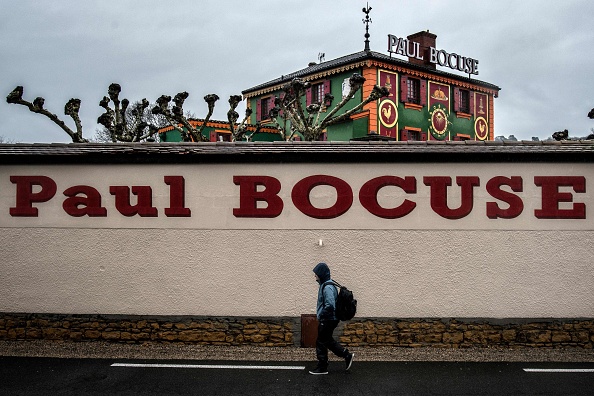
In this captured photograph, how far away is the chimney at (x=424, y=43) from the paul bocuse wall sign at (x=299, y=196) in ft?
79.3

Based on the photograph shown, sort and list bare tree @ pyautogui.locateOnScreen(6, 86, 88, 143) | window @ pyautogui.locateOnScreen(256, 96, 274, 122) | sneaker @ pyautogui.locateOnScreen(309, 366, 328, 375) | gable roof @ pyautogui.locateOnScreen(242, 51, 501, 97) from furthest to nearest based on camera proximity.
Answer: window @ pyautogui.locateOnScreen(256, 96, 274, 122) → gable roof @ pyautogui.locateOnScreen(242, 51, 501, 97) → bare tree @ pyautogui.locateOnScreen(6, 86, 88, 143) → sneaker @ pyautogui.locateOnScreen(309, 366, 328, 375)

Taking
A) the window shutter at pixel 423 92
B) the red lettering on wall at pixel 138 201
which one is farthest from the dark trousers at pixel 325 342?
the window shutter at pixel 423 92

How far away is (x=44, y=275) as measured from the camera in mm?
10094

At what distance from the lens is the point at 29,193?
10219 millimetres

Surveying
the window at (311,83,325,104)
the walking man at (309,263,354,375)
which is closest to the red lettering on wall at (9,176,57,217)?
the walking man at (309,263,354,375)

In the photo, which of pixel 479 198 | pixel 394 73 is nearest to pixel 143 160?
pixel 479 198

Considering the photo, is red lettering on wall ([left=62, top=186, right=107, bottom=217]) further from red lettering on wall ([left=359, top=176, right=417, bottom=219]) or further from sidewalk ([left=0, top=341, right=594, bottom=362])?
A: red lettering on wall ([left=359, top=176, right=417, bottom=219])

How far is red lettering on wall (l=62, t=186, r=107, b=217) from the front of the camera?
399 inches

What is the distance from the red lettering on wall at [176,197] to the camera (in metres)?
10.0

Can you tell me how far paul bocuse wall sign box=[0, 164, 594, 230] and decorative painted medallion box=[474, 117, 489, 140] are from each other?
2401 cm

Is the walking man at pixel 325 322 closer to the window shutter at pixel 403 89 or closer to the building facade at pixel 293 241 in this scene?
the building facade at pixel 293 241

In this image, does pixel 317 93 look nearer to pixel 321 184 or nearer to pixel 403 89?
pixel 403 89

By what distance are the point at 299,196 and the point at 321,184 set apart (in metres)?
0.48

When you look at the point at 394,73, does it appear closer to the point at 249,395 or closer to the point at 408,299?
the point at 408,299
